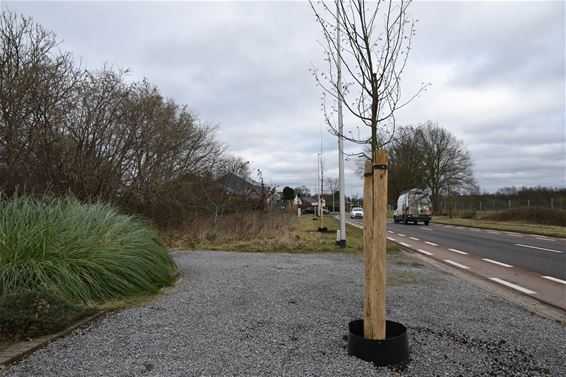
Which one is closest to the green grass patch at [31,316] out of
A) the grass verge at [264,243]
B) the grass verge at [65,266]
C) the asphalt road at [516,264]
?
the grass verge at [65,266]

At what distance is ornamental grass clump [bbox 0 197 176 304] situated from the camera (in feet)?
17.0

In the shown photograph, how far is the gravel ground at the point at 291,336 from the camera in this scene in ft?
11.6

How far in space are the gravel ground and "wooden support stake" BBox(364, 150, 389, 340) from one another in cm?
36

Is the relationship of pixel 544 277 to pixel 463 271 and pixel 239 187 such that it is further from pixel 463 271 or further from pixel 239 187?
pixel 239 187

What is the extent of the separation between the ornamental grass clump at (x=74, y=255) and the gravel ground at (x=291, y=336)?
575 mm

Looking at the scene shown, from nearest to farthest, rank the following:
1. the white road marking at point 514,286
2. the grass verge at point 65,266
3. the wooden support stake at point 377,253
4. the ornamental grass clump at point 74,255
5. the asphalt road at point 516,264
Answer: the wooden support stake at point 377,253 < the grass verge at point 65,266 < the ornamental grass clump at point 74,255 < the white road marking at point 514,286 < the asphalt road at point 516,264

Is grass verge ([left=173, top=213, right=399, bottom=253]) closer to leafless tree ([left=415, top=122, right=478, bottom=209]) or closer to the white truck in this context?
the white truck

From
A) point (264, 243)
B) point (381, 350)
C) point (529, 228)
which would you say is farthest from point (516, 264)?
point (529, 228)

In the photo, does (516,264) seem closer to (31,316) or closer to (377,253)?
(377,253)

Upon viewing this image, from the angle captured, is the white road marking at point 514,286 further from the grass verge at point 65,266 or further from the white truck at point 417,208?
the white truck at point 417,208

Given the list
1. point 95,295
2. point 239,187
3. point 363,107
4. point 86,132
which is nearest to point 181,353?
point 95,295

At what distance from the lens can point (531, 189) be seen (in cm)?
4697

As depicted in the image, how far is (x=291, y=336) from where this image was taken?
4355mm

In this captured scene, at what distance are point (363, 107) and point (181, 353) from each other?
279 cm
